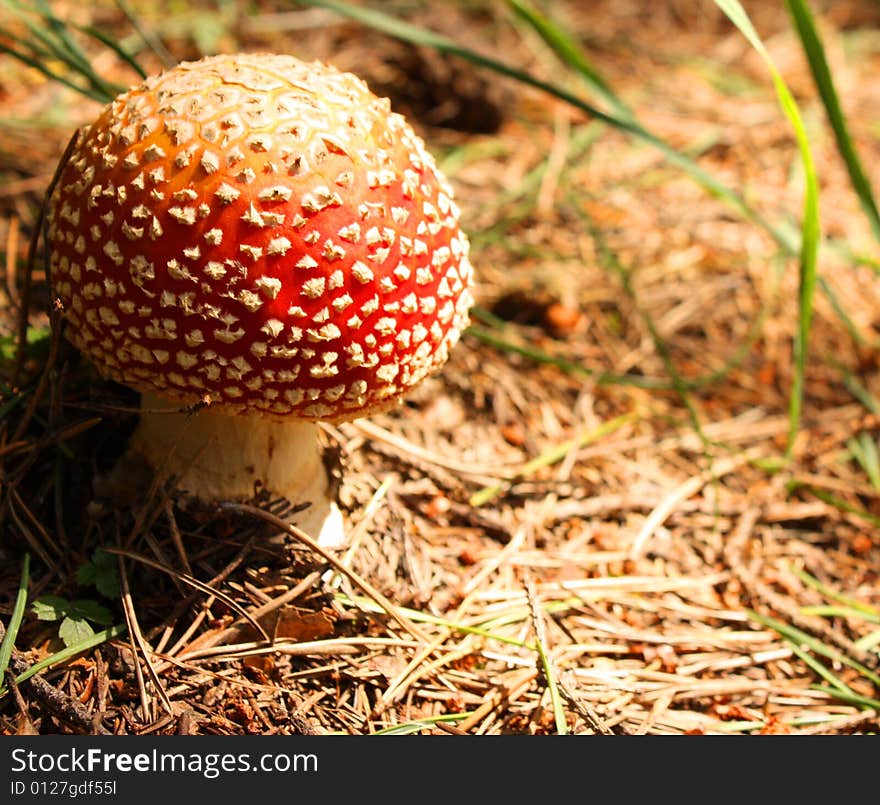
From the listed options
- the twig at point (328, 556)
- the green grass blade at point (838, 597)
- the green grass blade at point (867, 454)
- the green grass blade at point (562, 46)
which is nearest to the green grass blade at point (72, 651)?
the twig at point (328, 556)

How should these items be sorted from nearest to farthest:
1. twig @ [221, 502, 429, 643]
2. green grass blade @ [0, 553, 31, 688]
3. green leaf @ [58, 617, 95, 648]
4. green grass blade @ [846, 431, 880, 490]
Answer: green grass blade @ [0, 553, 31, 688] < green leaf @ [58, 617, 95, 648] < twig @ [221, 502, 429, 643] < green grass blade @ [846, 431, 880, 490]

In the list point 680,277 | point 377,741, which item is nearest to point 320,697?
point 377,741

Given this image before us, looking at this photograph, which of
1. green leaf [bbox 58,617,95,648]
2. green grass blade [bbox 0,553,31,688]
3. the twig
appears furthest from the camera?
the twig

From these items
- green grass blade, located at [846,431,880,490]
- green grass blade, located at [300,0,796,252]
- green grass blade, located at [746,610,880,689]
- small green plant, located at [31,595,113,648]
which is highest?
green grass blade, located at [300,0,796,252]

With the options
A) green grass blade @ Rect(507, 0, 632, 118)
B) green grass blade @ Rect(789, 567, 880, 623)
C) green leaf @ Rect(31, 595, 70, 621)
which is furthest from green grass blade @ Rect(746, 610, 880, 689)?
green leaf @ Rect(31, 595, 70, 621)

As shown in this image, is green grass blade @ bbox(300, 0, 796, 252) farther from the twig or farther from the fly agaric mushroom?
the twig

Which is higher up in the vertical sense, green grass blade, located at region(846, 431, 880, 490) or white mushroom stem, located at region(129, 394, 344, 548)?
white mushroom stem, located at region(129, 394, 344, 548)

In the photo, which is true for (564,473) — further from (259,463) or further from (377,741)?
(377,741)

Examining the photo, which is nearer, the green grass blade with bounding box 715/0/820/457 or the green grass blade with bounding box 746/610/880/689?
the green grass blade with bounding box 715/0/820/457
